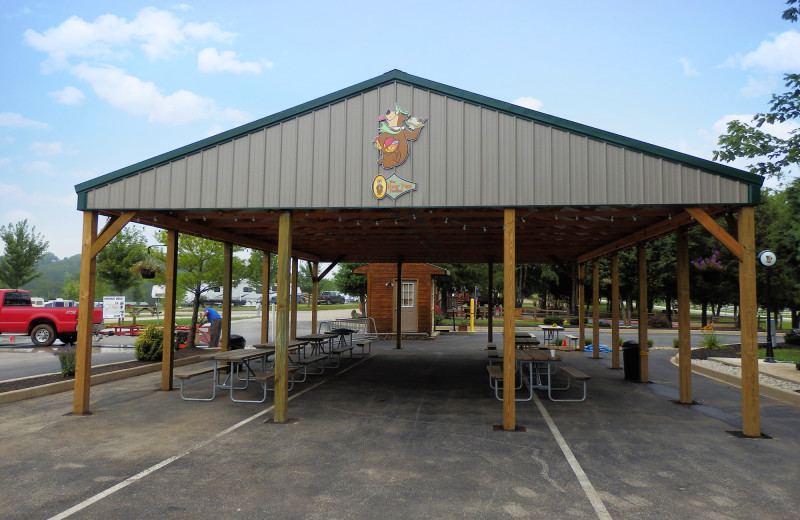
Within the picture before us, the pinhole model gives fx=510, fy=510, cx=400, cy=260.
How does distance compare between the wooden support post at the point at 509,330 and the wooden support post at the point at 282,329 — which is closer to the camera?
the wooden support post at the point at 509,330

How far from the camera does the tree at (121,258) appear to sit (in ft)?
93.8

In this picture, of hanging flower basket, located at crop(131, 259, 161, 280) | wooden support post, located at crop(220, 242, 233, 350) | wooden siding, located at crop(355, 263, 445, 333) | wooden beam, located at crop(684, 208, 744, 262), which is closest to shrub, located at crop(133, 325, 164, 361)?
wooden support post, located at crop(220, 242, 233, 350)

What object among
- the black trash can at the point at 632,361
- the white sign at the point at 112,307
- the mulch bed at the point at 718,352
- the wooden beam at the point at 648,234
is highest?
the wooden beam at the point at 648,234

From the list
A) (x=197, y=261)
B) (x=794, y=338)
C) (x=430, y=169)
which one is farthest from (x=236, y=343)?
(x=794, y=338)

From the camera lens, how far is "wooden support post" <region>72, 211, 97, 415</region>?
780 cm

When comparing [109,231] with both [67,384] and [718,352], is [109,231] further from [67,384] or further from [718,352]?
[718,352]

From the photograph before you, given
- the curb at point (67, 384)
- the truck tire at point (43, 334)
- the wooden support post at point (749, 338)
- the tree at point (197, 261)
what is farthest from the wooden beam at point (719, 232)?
the truck tire at point (43, 334)

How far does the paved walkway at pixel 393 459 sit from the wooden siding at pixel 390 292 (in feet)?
48.5

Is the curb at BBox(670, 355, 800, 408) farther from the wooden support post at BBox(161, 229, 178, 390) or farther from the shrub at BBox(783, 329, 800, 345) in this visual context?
the wooden support post at BBox(161, 229, 178, 390)

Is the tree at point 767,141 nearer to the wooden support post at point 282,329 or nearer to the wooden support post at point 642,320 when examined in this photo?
the wooden support post at point 642,320

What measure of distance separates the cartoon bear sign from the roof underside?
0.11 metres

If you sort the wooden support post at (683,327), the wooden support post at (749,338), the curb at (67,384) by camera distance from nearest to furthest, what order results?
the wooden support post at (749,338) → the curb at (67,384) → the wooden support post at (683,327)

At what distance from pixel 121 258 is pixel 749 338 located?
101 feet

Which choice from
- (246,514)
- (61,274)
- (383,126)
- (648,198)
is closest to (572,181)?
(648,198)
